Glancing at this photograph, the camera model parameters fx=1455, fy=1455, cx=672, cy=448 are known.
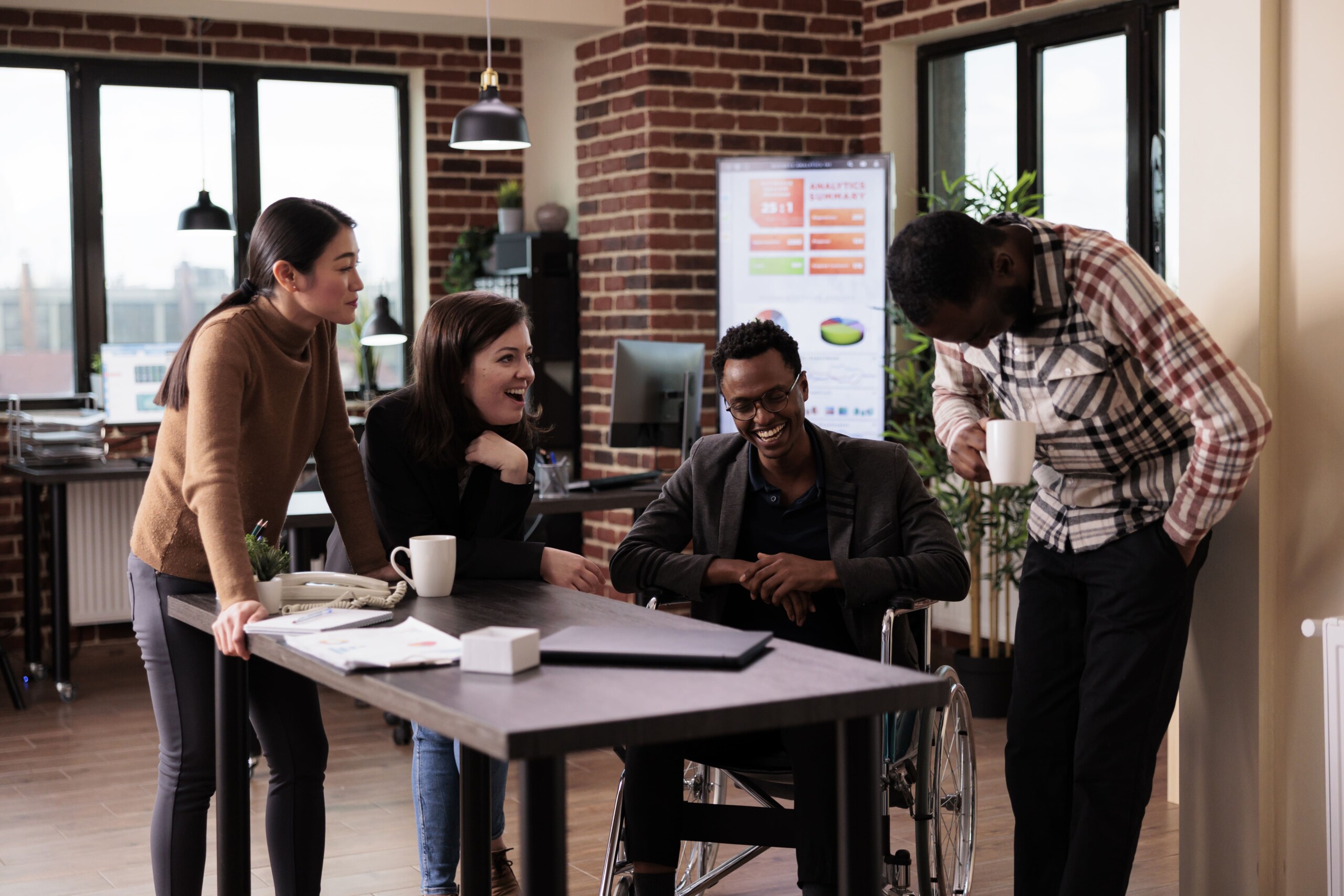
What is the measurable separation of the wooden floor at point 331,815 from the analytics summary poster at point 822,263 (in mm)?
1308

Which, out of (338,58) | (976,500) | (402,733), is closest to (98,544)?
(402,733)

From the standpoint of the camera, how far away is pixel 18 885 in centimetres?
334

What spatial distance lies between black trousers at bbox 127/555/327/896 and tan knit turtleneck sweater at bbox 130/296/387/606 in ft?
0.31

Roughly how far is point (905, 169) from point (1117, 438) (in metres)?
3.78

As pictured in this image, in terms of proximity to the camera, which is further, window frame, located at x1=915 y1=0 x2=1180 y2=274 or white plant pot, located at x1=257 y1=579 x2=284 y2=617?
window frame, located at x1=915 y1=0 x2=1180 y2=274

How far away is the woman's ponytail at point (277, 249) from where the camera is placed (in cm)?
239

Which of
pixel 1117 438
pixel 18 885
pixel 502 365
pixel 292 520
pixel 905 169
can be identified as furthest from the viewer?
pixel 905 169

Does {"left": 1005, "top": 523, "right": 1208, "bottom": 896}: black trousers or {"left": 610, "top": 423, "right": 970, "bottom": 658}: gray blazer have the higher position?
{"left": 610, "top": 423, "right": 970, "bottom": 658}: gray blazer

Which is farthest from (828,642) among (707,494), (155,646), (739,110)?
(739,110)

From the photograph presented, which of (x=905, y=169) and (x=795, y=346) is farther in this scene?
(x=905, y=169)

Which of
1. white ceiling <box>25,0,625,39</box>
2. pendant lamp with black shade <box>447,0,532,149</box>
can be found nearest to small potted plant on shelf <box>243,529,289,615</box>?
pendant lamp with black shade <box>447,0,532,149</box>

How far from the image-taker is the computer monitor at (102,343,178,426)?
19.5 ft

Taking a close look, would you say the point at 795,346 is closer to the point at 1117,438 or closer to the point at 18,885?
the point at 1117,438

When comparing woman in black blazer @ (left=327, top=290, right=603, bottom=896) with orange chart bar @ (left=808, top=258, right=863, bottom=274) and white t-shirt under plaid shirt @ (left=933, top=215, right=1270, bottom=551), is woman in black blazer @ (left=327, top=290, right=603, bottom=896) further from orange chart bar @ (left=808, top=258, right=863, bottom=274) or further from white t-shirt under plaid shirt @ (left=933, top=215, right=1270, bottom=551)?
orange chart bar @ (left=808, top=258, right=863, bottom=274)
